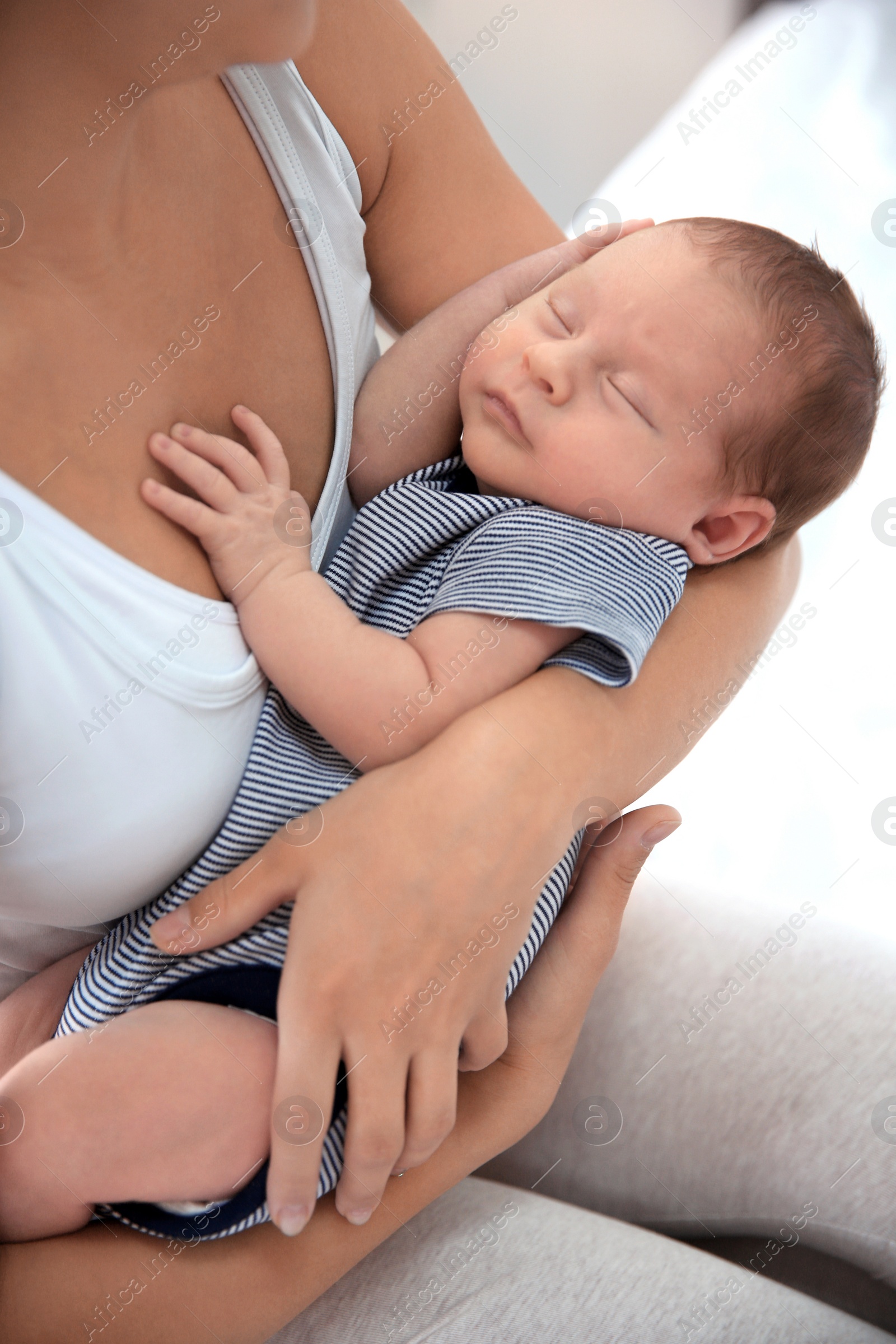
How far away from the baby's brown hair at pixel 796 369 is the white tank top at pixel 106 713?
0.42 m

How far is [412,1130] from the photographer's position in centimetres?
70

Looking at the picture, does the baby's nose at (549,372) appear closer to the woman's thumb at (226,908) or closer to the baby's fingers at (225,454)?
the baby's fingers at (225,454)

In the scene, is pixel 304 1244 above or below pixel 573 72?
below

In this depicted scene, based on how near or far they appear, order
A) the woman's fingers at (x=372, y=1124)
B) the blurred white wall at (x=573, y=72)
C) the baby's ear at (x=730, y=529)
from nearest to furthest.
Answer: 1. the woman's fingers at (x=372, y=1124)
2. the baby's ear at (x=730, y=529)
3. the blurred white wall at (x=573, y=72)

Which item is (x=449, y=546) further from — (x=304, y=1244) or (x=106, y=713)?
(x=304, y=1244)

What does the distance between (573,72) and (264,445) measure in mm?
1678

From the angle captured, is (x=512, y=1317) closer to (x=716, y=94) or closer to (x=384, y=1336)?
(x=384, y=1336)

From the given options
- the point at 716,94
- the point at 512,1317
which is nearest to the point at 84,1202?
the point at 512,1317

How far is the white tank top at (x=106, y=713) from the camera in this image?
567 millimetres

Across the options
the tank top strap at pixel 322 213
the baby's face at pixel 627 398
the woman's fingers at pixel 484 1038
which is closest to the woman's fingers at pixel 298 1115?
the woman's fingers at pixel 484 1038

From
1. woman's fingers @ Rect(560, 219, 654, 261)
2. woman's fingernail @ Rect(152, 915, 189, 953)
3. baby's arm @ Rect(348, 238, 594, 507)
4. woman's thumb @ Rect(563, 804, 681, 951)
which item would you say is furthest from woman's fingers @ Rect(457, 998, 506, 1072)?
woman's fingers @ Rect(560, 219, 654, 261)

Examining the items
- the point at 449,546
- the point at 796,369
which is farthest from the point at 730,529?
the point at 449,546

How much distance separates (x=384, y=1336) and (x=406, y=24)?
4.10 ft

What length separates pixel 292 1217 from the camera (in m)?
0.65
